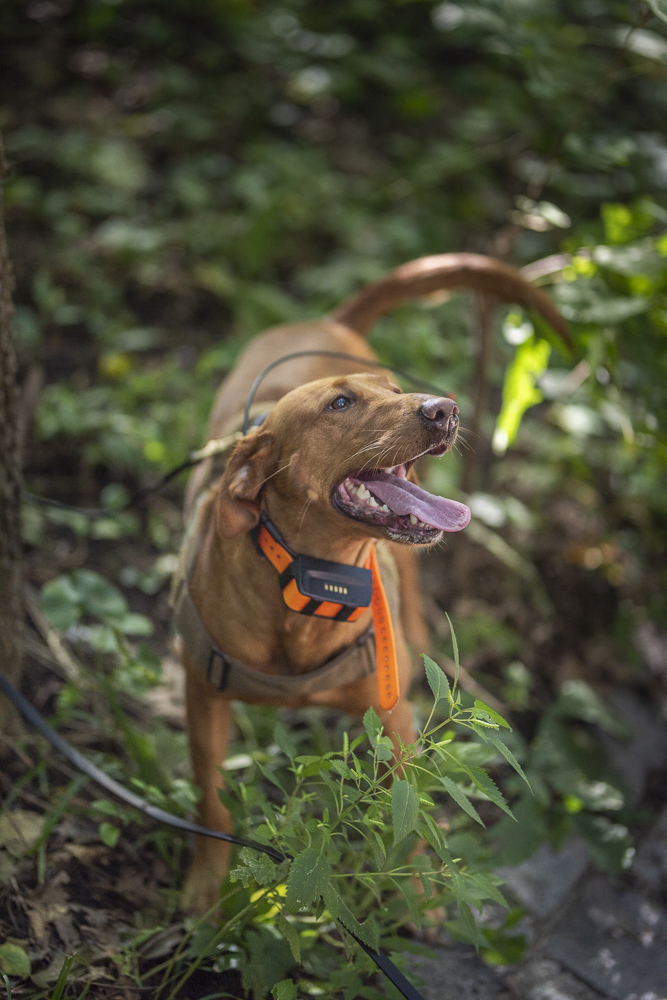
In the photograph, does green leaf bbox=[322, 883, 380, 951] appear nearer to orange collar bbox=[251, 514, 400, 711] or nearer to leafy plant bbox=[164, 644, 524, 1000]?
leafy plant bbox=[164, 644, 524, 1000]

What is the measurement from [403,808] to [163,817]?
0.82 m

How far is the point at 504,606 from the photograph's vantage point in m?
3.56

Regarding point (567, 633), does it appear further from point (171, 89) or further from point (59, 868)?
point (171, 89)

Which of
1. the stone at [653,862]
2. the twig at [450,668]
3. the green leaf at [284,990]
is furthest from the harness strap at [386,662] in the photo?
the stone at [653,862]

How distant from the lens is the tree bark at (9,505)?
2.09m

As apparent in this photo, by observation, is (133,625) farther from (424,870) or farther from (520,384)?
(520,384)

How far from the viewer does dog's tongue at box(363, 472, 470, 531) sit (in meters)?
1.70

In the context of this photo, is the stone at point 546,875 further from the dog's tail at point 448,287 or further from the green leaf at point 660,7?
the green leaf at point 660,7

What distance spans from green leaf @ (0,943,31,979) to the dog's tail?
6.89ft

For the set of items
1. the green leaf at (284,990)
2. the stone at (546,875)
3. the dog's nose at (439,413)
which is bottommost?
the stone at (546,875)

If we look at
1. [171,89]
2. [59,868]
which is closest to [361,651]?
[59,868]

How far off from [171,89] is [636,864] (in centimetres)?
519

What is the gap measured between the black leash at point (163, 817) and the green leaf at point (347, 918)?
19mm

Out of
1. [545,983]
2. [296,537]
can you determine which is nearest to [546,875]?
[545,983]
